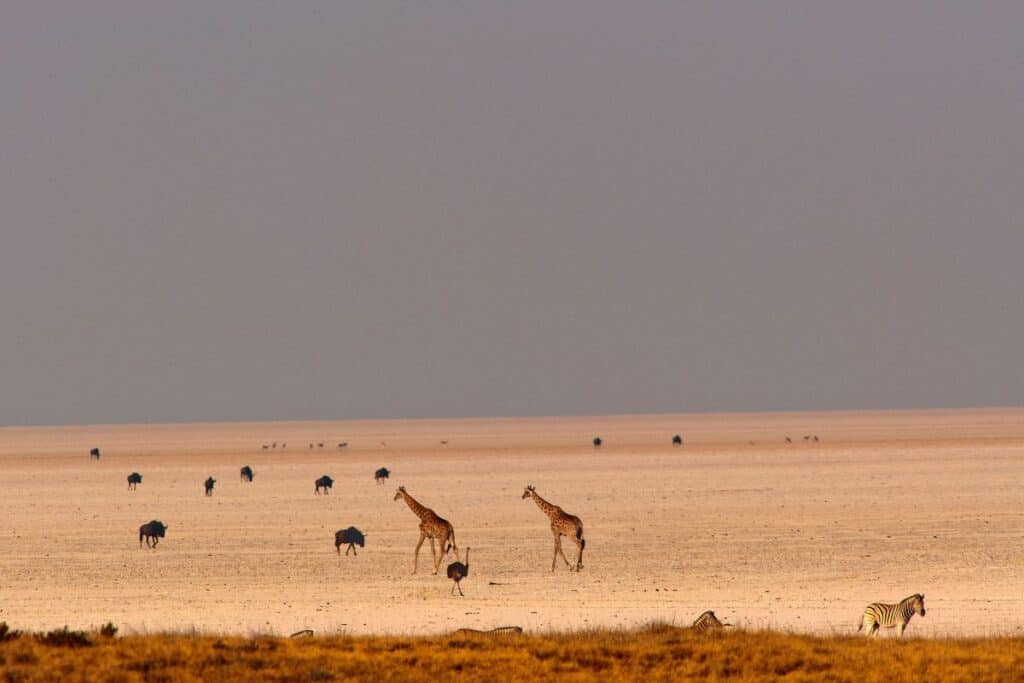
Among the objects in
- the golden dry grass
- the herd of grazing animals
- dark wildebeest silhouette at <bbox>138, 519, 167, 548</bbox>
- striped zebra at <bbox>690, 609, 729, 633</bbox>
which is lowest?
the golden dry grass

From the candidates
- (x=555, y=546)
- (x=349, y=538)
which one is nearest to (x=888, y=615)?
(x=555, y=546)

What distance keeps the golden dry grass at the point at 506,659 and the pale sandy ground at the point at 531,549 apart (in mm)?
3770

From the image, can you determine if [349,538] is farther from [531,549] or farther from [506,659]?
[506,659]

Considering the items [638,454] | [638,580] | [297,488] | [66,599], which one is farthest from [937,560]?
[638,454]

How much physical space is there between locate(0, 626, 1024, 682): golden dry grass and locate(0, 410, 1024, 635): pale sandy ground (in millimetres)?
3770

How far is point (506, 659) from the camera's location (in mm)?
16672

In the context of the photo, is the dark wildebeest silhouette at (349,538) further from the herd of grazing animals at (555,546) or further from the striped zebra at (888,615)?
the striped zebra at (888,615)

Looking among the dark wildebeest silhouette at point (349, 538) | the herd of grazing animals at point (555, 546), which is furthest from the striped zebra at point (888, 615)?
the dark wildebeest silhouette at point (349, 538)

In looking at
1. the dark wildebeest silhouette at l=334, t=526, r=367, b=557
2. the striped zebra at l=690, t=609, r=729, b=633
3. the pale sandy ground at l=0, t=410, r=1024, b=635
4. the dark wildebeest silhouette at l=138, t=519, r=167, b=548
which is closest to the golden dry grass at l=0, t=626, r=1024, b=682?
the striped zebra at l=690, t=609, r=729, b=633

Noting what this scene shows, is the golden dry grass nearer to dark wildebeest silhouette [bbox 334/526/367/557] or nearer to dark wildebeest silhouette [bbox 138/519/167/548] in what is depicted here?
dark wildebeest silhouette [bbox 334/526/367/557]

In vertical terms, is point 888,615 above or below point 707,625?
above

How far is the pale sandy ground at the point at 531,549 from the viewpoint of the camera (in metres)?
23.9

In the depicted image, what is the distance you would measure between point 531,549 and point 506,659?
1764cm

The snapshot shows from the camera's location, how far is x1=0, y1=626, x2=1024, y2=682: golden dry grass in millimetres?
16062
